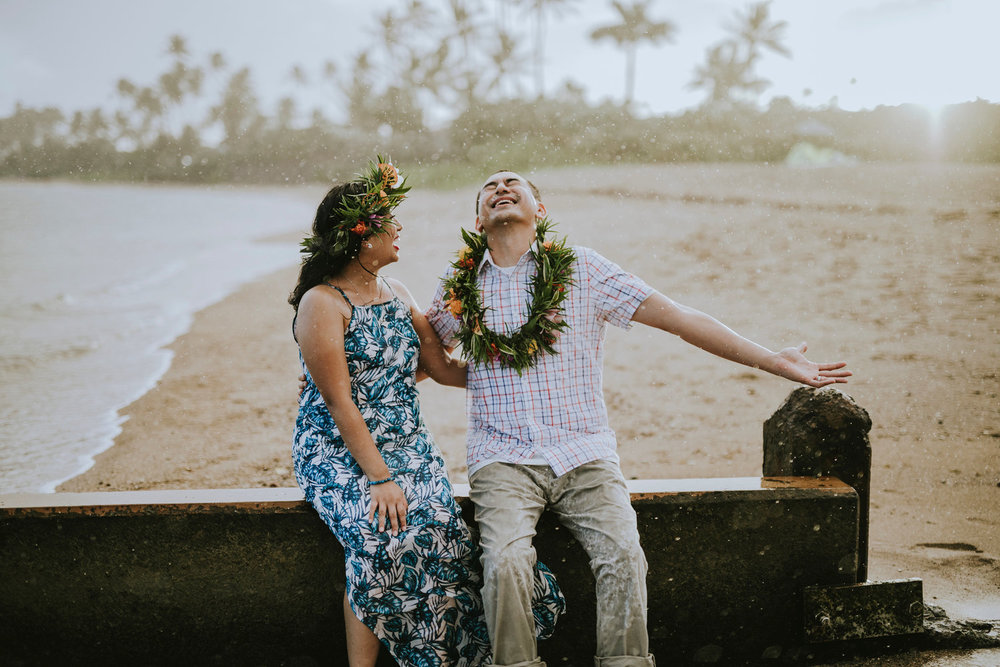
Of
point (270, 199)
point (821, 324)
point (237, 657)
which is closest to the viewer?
point (237, 657)

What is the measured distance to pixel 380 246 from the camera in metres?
3.11

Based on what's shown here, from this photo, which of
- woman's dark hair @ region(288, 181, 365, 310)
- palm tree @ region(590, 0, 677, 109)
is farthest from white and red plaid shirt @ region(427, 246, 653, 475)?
palm tree @ region(590, 0, 677, 109)

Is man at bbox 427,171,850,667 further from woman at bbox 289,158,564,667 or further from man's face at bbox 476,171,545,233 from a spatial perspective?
woman at bbox 289,158,564,667

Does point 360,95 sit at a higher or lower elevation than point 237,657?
higher

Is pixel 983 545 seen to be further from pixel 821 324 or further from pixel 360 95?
pixel 360 95

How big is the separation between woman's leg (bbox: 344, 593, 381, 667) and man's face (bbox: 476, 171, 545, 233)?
1.57m

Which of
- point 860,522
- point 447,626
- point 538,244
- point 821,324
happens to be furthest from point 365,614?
point 821,324

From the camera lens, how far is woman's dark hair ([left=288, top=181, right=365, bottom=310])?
120 inches

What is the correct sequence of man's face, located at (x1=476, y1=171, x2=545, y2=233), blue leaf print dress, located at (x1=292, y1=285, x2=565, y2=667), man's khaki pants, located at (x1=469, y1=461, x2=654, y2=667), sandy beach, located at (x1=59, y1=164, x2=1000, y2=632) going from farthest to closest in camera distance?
sandy beach, located at (x1=59, y1=164, x2=1000, y2=632), man's face, located at (x1=476, y1=171, x2=545, y2=233), blue leaf print dress, located at (x1=292, y1=285, x2=565, y2=667), man's khaki pants, located at (x1=469, y1=461, x2=654, y2=667)

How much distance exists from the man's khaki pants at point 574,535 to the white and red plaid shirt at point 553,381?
81mm

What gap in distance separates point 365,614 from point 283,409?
6518 millimetres

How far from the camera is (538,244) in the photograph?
3.29 meters

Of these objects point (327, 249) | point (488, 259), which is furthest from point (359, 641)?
point (488, 259)

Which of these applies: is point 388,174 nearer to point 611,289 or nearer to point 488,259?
point 488,259
